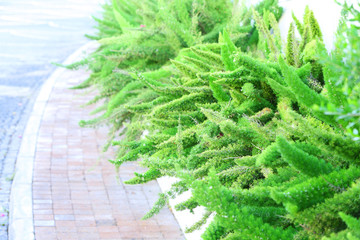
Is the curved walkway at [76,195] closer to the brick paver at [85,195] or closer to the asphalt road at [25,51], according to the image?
the brick paver at [85,195]

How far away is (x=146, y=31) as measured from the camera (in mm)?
3887

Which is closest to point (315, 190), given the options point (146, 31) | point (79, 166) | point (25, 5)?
point (146, 31)

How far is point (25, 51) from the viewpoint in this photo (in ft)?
36.0

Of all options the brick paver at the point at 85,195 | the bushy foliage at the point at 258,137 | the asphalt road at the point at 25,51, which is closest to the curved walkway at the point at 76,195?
the brick paver at the point at 85,195

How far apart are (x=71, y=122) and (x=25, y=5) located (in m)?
14.7

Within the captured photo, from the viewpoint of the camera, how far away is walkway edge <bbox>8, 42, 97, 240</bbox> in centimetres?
359

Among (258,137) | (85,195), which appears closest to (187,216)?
(85,195)

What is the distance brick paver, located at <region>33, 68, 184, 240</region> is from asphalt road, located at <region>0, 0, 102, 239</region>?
1.08ft

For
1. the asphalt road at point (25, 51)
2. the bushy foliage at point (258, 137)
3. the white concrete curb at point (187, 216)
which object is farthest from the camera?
the asphalt road at point (25, 51)

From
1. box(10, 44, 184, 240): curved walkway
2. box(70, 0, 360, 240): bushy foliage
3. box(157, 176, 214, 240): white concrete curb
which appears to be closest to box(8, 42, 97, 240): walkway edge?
box(10, 44, 184, 240): curved walkway

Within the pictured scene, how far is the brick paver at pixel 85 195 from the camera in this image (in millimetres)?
3625

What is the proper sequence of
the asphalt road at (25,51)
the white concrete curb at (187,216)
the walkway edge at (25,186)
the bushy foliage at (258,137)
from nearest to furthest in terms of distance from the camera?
the bushy foliage at (258,137)
the white concrete curb at (187,216)
the walkway edge at (25,186)
the asphalt road at (25,51)

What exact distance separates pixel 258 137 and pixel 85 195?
2.69 m

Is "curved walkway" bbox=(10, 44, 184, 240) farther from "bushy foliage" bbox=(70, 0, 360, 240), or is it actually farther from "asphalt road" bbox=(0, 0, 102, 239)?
"bushy foliage" bbox=(70, 0, 360, 240)
